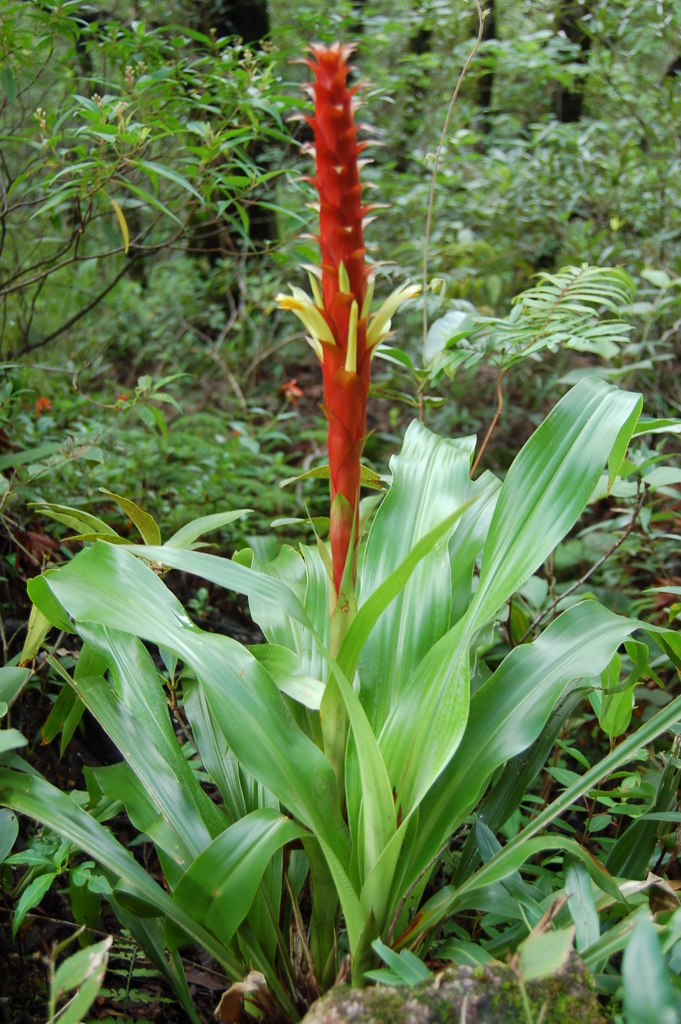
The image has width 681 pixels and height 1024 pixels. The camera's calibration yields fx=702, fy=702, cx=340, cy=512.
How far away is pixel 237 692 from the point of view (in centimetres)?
95

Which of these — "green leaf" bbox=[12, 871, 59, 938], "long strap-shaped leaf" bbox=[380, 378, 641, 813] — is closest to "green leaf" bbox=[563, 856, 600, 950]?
"long strap-shaped leaf" bbox=[380, 378, 641, 813]

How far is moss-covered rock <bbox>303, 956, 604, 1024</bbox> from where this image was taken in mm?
707

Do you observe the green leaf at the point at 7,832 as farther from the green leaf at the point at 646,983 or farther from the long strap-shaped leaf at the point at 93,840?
the green leaf at the point at 646,983

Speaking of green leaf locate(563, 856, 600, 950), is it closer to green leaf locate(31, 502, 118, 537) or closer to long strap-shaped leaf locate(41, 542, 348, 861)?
long strap-shaped leaf locate(41, 542, 348, 861)

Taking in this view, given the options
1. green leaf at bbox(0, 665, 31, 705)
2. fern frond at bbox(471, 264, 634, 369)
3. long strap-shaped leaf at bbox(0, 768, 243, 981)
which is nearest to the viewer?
long strap-shaped leaf at bbox(0, 768, 243, 981)

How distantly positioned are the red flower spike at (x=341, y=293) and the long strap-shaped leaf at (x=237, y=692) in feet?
0.59

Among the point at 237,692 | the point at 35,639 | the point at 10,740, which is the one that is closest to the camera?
the point at 10,740

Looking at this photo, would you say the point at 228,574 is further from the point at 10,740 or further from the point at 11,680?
the point at 11,680

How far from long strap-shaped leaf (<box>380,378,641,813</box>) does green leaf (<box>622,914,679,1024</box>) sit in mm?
323

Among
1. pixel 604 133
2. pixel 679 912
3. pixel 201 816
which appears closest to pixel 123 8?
pixel 604 133

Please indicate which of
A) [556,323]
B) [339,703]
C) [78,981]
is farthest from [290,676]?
[556,323]

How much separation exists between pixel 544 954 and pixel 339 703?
41 centimetres

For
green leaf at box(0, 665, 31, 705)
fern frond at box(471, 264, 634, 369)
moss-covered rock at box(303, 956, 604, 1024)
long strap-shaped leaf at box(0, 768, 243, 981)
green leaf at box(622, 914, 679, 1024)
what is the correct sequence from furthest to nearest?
fern frond at box(471, 264, 634, 369), green leaf at box(0, 665, 31, 705), long strap-shaped leaf at box(0, 768, 243, 981), moss-covered rock at box(303, 956, 604, 1024), green leaf at box(622, 914, 679, 1024)

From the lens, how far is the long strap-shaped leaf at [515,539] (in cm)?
95
